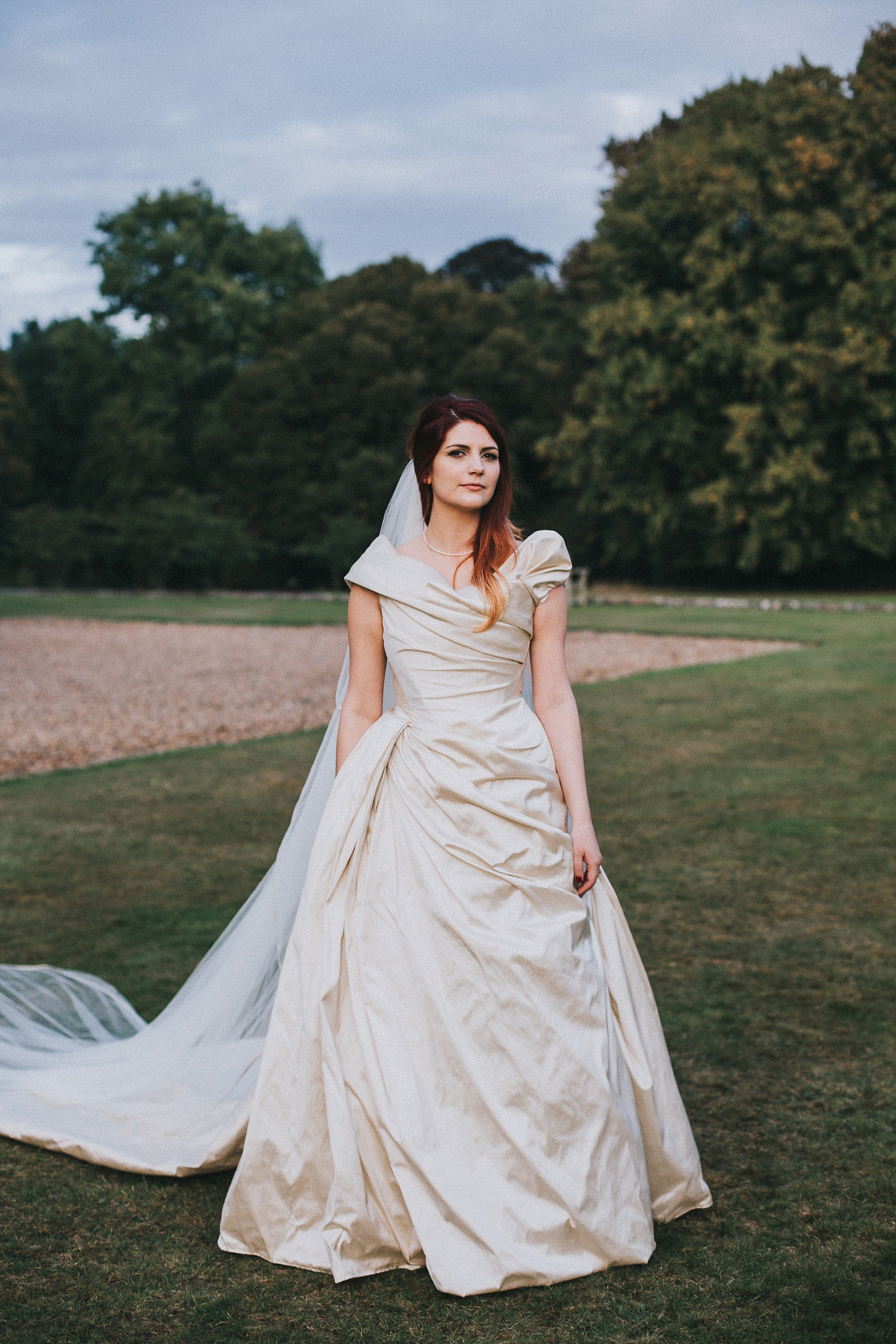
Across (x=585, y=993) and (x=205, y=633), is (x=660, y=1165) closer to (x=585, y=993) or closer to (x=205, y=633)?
(x=585, y=993)

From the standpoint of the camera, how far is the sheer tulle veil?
300cm

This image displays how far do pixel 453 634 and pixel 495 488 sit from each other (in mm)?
397

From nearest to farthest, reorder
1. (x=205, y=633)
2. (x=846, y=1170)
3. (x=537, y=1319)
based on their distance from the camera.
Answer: (x=537, y=1319), (x=846, y=1170), (x=205, y=633)

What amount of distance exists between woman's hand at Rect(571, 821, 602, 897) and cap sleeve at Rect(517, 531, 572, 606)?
0.55m

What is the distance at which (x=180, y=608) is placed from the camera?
28031 millimetres

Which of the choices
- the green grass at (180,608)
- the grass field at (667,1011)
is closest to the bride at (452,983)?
the grass field at (667,1011)

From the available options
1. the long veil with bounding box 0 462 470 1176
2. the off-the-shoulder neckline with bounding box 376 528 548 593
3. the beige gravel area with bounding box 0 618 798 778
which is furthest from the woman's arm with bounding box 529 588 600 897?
the beige gravel area with bounding box 0 618 798 778

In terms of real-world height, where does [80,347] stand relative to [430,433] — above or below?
above

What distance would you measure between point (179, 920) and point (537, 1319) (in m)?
3.04

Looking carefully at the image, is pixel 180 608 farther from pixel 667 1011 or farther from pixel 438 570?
pixel 438 570

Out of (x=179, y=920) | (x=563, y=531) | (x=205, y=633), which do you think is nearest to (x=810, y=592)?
(x=563, y=531)

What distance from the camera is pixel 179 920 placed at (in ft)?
16.6

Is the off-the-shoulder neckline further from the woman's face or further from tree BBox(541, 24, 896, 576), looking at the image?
tree BBox(541, 24, 896, 576)

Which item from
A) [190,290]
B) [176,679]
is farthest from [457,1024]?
[190,290]
